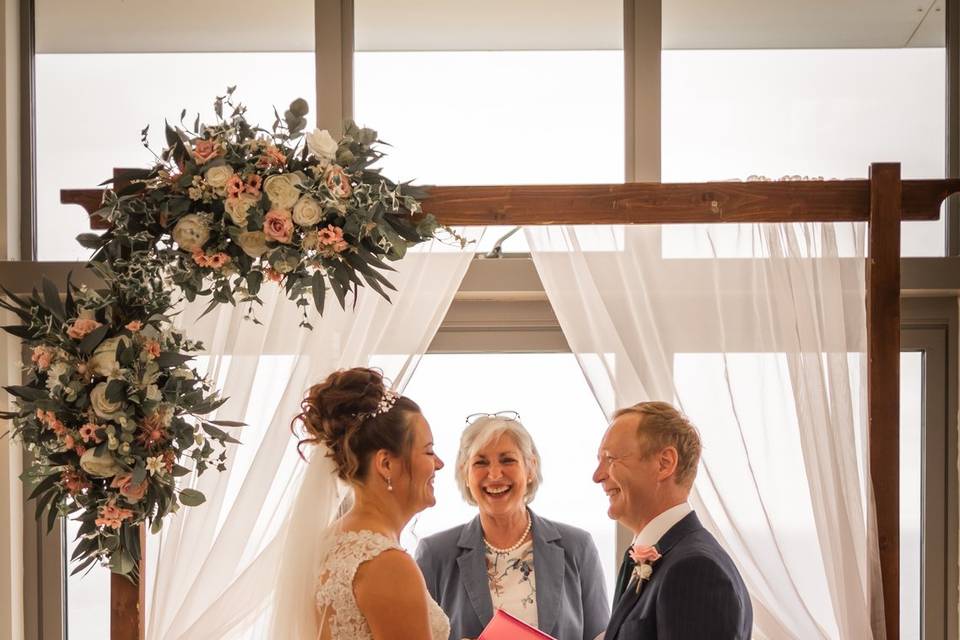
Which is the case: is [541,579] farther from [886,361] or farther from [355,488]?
[886,361]

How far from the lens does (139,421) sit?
2598 mm

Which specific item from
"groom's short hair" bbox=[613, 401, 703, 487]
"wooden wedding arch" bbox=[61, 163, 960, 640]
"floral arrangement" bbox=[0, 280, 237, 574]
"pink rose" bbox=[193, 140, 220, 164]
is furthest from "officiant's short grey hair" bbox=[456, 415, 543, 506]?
"pink rose" bbox=[193, 140, 220, 164]

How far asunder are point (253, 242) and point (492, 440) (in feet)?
3.68

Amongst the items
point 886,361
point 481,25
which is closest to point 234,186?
point 481,25

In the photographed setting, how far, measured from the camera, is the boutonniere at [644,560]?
2.51 meters

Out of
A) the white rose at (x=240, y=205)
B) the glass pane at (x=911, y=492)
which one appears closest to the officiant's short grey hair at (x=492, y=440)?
the white rose at (x=240, y=205)

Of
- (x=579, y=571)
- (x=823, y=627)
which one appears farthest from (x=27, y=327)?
(x=823, y=627)

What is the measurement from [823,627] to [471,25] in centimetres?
248

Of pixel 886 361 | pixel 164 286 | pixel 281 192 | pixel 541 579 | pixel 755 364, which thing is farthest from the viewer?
pixel 541 579

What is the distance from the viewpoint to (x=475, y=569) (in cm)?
320

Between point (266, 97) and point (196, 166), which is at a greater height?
point (266, 97)

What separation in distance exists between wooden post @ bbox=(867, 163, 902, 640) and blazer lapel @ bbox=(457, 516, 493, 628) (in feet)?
4.03

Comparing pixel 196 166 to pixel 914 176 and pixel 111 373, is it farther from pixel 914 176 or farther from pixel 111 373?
pixel 914 176

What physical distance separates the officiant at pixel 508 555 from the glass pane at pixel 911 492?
1.23 m
